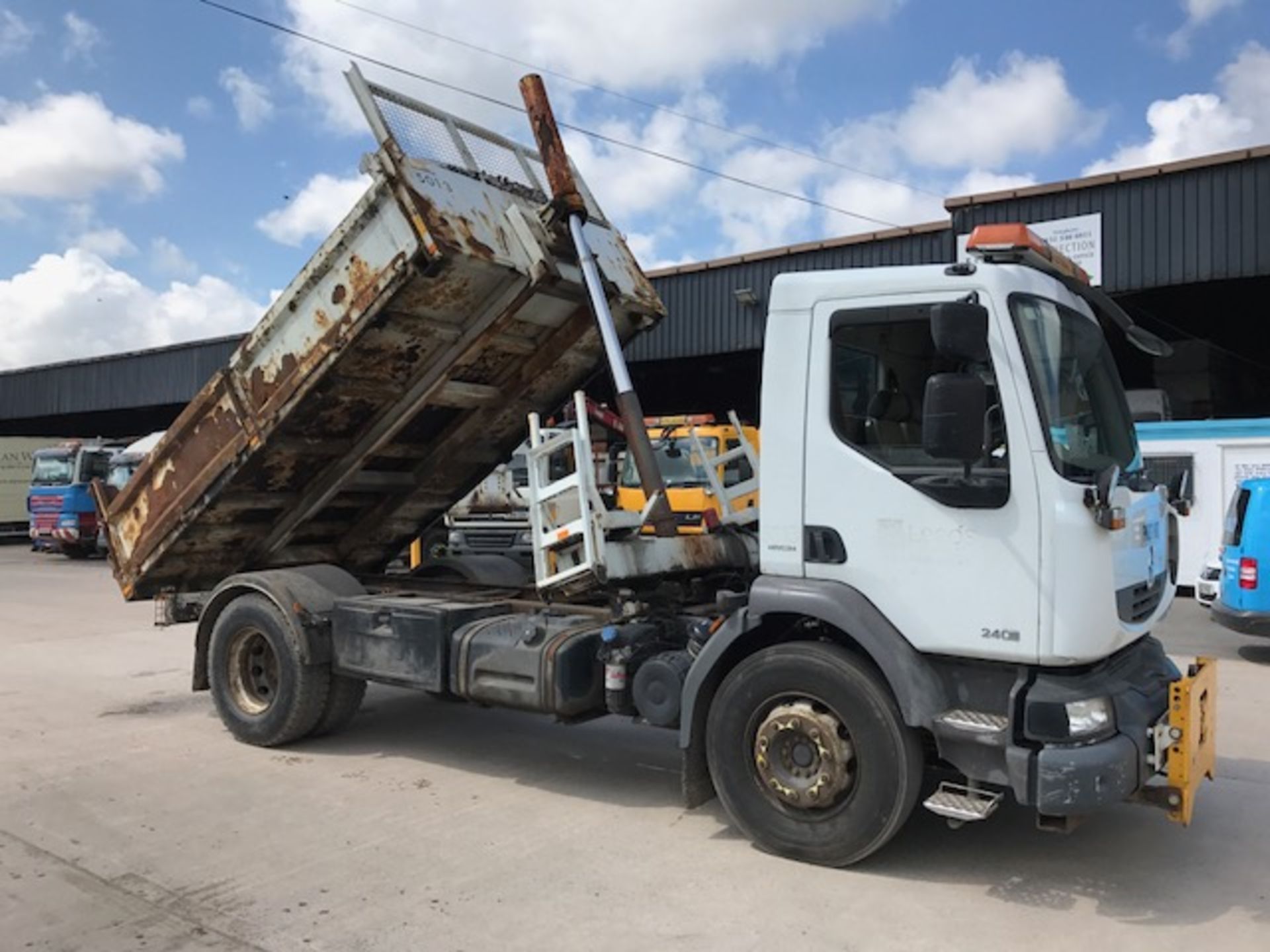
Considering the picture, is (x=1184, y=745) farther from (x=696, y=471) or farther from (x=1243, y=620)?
(x=1243, y=620)

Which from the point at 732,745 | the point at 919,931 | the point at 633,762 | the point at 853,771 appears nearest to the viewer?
the point at 919,931

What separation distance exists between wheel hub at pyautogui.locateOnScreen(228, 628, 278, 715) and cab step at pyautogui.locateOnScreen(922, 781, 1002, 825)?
14.9ft

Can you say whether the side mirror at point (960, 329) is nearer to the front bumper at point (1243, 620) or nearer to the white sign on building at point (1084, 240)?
the front bumper at point (1243, 620)

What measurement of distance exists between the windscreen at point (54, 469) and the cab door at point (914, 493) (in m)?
26.2

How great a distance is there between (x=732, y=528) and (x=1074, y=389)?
239 cm

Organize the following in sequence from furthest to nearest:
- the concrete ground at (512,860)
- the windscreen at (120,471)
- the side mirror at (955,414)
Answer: the windscreen at (120,471), the concrete ground at (512,860), the side mirror at (955,414)

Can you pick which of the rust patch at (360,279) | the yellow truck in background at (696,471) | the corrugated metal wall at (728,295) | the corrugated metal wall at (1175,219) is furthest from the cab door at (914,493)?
Result: the corrugated metal wall at (728,295)

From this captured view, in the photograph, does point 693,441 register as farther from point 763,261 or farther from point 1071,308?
point 763,261

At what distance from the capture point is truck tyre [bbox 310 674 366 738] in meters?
6.80

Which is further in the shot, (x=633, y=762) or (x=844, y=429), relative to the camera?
(x=633, y=762)

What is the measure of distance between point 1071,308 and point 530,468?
9.19 ft

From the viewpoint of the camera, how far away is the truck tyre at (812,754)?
4.38 meters

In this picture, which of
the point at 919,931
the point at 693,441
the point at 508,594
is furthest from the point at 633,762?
the point at 919,931

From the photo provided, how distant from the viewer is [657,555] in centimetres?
577
